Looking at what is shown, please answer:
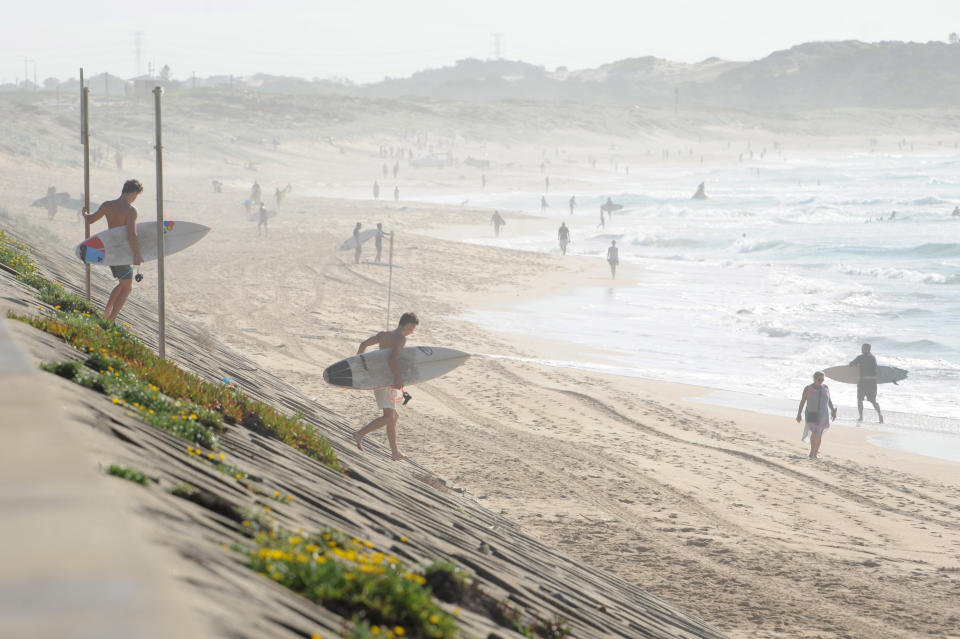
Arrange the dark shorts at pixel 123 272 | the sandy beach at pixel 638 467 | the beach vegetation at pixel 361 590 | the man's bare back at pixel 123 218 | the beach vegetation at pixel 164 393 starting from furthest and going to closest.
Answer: the dark shorts at pixel 123 272 < the man's bare back at pixel 123 218 < the sandy beach at pixel 638 467 < the beach vegetation at pixel 164 393 < the beach vegetation at pixel 361 590

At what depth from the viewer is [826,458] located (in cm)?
1303

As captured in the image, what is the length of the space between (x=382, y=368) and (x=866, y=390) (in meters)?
9.39

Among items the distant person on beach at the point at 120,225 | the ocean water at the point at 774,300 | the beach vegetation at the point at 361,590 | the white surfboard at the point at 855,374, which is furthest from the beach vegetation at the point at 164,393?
the white surfboard at the point at 855,374

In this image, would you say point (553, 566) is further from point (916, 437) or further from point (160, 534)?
point (916, 437)

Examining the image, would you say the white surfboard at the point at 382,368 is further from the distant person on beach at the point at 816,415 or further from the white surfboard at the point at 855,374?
the white surfboard at the point at 855,374

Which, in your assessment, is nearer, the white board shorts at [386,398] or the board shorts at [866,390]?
the white board shorts at [386,398]

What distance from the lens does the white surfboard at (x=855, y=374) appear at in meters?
16.3

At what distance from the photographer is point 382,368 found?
30.4 ft

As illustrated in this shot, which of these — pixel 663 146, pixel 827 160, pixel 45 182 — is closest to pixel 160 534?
pixel 45 182

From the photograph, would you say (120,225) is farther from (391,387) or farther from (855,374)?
(855,374)

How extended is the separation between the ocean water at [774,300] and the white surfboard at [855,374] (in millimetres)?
406

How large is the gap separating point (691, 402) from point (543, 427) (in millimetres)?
3533

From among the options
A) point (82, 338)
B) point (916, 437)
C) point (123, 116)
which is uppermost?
point (123, 116)

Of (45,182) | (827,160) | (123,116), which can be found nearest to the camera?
(45,182)
